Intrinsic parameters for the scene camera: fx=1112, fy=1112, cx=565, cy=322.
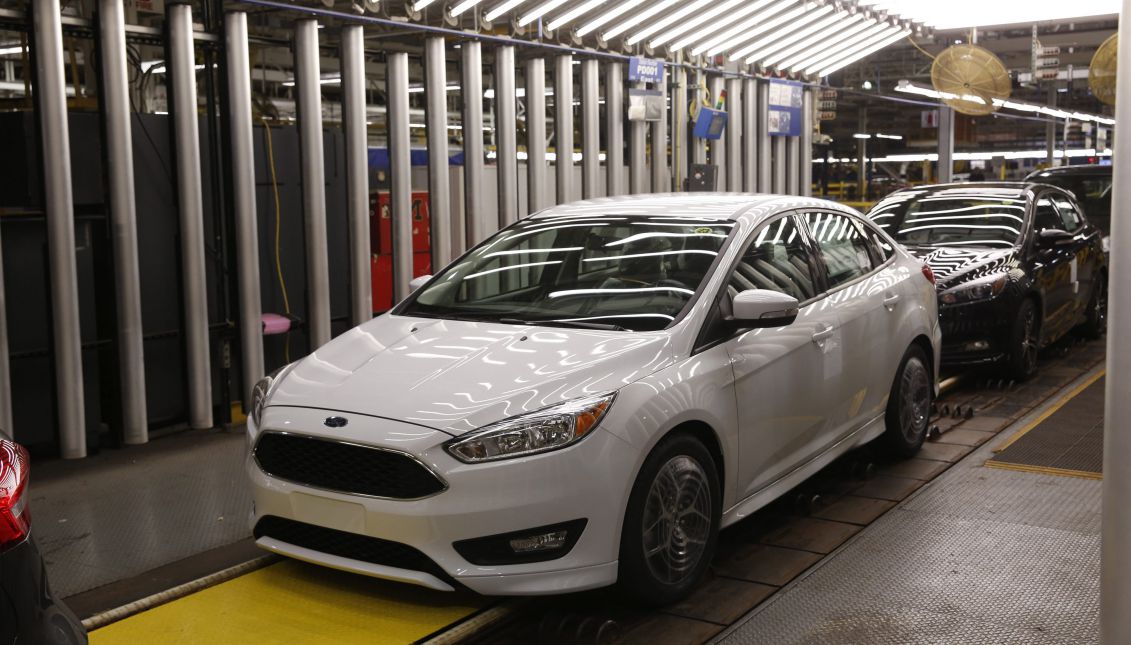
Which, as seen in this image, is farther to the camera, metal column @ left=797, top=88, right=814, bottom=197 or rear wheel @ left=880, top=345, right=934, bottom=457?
metal column @ left=797, top=88, right=814, bottom=197

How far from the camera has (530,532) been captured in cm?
361

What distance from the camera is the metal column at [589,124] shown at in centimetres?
980

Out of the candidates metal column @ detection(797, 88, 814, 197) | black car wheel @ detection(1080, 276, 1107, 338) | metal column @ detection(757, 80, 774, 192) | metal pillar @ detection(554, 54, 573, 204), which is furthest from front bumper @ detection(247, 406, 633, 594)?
metal column @ detection(797, 88, 814, 197)

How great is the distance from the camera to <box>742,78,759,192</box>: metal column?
38.3 ft

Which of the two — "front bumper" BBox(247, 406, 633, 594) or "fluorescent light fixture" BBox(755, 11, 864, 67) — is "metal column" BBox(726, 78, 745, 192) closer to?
"fluorescent light fixture" BBox(755, 11, 864, 67)

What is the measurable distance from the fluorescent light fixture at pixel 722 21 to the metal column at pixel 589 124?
99 centimetres

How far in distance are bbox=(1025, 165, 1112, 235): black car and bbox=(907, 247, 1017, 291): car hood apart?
4.83 metres

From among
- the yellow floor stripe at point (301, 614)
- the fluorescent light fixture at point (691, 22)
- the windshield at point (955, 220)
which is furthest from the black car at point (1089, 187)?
the yellow floor stripe at point (301, 614)

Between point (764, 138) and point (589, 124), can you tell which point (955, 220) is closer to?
point (589, 124)

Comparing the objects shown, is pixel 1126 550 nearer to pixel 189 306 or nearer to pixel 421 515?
pixel 421 515

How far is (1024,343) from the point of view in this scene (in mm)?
8109

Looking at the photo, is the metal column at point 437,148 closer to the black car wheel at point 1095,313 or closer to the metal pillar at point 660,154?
the metal pillar at point 660,154

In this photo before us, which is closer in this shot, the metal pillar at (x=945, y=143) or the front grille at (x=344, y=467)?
the front grille at (x=344, y=467)

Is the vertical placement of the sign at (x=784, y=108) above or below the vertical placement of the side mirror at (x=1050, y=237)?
above
